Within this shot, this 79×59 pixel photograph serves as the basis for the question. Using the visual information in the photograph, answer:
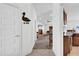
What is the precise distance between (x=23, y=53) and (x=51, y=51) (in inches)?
26.8

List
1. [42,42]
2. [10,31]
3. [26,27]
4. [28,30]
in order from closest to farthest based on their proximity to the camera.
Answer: [10,31] → [26,27] → [28,30] → [42,42]

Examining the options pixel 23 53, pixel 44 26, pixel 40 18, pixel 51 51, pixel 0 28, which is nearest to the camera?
pixel 0 28

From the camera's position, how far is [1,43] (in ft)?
8.87

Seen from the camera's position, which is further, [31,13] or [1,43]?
[31,13]

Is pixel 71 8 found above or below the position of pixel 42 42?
above

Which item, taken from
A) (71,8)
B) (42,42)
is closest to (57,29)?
(42,42)

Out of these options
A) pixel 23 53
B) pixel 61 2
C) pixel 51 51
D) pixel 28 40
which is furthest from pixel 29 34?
pixel 61 2

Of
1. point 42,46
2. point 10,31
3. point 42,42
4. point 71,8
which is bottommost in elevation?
point 42,46

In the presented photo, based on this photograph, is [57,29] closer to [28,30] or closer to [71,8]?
[28,30]

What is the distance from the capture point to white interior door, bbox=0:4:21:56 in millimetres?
2715

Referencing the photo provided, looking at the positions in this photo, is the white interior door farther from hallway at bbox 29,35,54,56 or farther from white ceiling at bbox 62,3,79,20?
white ceiling at bbox 62,3,79,20

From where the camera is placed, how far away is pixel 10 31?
278cm

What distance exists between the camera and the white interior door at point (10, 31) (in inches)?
107

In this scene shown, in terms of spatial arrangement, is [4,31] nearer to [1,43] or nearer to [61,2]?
[1,43]
